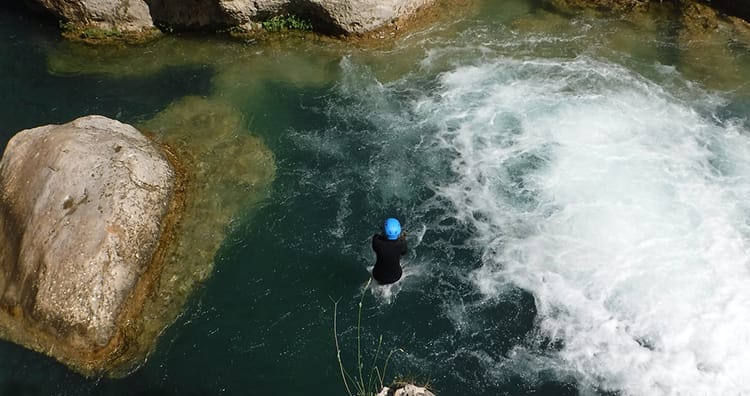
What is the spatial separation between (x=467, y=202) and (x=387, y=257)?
2688 mm

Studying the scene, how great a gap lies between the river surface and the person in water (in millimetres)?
546

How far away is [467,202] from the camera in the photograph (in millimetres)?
11094

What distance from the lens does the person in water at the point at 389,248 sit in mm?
8836

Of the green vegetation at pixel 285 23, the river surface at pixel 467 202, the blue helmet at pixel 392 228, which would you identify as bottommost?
the river surface at pixel 467 202

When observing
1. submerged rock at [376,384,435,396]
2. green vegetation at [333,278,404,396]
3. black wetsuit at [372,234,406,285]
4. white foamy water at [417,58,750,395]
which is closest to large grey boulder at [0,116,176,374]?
green vegetation at [333,278,404,396]

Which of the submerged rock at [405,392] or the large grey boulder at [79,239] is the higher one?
the submerged rock at [405,392]

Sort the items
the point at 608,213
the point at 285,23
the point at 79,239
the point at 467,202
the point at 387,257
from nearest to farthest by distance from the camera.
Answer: the point at 387,257
the point at 79,239
the point at 608,213
the point at 467,202
the point at 285,23

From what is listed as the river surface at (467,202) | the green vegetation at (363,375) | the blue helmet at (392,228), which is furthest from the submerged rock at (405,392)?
the blue helmet at (392,228)

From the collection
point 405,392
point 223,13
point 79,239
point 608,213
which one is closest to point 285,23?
point 223,13

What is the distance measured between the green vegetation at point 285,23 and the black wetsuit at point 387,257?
25.5ft

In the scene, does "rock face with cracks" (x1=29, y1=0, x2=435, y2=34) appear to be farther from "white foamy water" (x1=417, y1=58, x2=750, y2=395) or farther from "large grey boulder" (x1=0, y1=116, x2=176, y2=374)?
"large grey boulder" (x1=0, y1=116, x2=176, y2=374)

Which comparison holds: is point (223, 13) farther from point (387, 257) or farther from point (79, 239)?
point (387, 257)

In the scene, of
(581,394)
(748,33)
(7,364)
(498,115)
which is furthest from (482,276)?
(748,33)

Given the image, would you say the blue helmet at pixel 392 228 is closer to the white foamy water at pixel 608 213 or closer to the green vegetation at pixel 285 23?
the white foamy water at pixel 608 213
